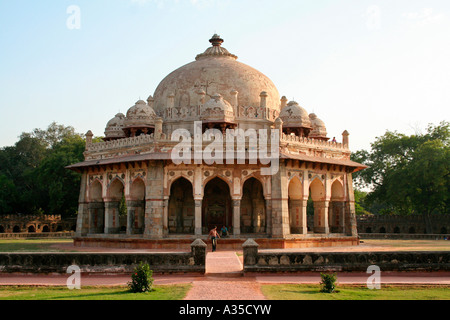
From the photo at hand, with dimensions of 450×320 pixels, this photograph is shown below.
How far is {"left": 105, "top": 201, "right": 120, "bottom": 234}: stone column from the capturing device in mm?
24734

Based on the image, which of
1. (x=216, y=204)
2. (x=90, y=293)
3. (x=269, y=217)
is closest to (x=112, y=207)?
(x=216, y=204)

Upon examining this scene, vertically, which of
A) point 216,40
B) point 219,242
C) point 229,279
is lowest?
point 229,279

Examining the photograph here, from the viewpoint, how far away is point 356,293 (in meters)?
10.5

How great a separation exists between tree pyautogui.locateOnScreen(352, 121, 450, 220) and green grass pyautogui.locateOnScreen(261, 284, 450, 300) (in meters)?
27.2

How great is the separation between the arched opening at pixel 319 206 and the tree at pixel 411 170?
14782mm

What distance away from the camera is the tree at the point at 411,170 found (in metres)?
36.5

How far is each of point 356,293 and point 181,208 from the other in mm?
16472

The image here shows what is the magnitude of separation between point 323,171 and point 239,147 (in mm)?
5114

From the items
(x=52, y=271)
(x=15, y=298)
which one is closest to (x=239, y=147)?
(x=52, y=271)

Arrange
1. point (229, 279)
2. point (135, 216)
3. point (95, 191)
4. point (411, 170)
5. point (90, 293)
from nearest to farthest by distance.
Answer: point (90, 293) → point (229, 279) → point (135, 216) → point (95, 191) → point (411, 170)

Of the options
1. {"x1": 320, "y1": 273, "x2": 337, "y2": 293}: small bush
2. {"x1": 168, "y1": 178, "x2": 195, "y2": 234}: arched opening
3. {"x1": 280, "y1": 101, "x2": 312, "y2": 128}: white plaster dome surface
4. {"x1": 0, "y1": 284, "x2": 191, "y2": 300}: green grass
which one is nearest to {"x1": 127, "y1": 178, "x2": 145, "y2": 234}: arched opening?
{"x1": 168, "y1": 178, "x2": 195, "y2": 234}: arched opening

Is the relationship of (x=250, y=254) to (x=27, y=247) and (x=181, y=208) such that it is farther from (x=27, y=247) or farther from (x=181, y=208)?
(x=27, y=247)

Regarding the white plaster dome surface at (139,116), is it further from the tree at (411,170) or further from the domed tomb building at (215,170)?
the tree at (411,170)
